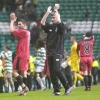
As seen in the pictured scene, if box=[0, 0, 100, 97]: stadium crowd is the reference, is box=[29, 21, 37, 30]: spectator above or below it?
above

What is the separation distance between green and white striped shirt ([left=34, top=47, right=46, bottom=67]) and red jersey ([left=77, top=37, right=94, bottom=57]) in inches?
87.3

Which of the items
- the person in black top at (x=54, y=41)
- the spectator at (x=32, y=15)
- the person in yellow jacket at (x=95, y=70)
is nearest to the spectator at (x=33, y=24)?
the spectator at (x=32, y=15)

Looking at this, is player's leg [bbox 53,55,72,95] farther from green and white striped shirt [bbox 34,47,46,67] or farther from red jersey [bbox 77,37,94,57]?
green and white striped shirt [bbox 34,47,46,67]

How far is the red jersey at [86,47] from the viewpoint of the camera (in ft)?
55.5

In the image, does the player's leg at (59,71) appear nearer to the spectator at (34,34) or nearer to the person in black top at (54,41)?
the person in black top at (54,41)

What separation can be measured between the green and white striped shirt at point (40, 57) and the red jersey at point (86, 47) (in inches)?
87.3

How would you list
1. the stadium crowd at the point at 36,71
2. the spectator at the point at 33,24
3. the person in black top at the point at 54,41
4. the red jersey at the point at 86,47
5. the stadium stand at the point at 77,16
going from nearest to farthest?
1. the person in black top at the point at 54,41
2. the red jersey at the point at 86,47
3. the stadium crowd at the point at 36,71
4. the spectator at the point at 33,24
5. the stadium stand at the point at 77,16

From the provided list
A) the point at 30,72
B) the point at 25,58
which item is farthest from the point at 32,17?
the point at 25,58

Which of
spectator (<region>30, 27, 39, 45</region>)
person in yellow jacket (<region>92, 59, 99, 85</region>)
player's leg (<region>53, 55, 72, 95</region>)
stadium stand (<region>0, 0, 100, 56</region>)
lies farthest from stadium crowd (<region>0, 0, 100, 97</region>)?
stadium stand (<region>0, 0, 100, 56</region>)

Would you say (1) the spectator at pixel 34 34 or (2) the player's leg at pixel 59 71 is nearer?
(2) the player's leg at pixel 59 71

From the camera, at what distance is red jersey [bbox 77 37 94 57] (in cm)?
1692

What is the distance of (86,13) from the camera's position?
32.1m

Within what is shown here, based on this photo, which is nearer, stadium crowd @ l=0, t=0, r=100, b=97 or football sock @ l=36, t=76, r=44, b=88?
stadium crowd @ l=0, t=0, r=100, b=97

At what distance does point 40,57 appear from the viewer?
19453 mm
